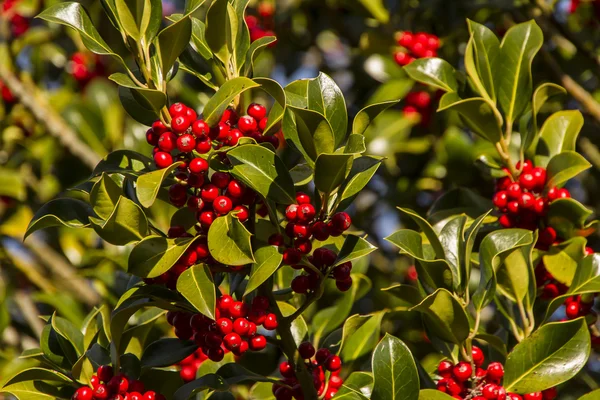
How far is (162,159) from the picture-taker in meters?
1.38

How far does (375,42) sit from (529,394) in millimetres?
1573

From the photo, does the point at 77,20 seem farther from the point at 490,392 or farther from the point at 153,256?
the point at 490,392

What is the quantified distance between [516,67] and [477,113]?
153 mm

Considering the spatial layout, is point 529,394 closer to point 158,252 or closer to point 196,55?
point 158,252

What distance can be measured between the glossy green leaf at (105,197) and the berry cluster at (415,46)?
4.73 feet

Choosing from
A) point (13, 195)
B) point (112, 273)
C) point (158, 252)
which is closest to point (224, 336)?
point (158, 252)

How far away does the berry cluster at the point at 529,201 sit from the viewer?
1.81m

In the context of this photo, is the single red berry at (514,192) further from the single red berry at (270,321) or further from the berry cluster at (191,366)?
the berry cluster at (191,366)

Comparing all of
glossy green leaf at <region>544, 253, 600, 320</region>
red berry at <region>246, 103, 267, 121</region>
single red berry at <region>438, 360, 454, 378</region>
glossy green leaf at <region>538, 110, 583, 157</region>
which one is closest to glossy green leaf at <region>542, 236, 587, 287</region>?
glossy green leaf at <region>544, 253, 600, 320</region>

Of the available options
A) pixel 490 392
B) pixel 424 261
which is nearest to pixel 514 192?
pixel 424 261

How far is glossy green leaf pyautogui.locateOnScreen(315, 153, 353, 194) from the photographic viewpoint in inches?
51.3

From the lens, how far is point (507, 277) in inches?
69.5

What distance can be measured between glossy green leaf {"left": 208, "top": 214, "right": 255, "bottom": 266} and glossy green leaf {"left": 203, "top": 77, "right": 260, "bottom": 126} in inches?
7.3

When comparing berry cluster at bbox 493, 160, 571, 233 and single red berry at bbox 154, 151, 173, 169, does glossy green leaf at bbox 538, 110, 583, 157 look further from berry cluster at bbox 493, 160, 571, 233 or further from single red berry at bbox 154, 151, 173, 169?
single red berry at bbox 154, 151, 173, 169
